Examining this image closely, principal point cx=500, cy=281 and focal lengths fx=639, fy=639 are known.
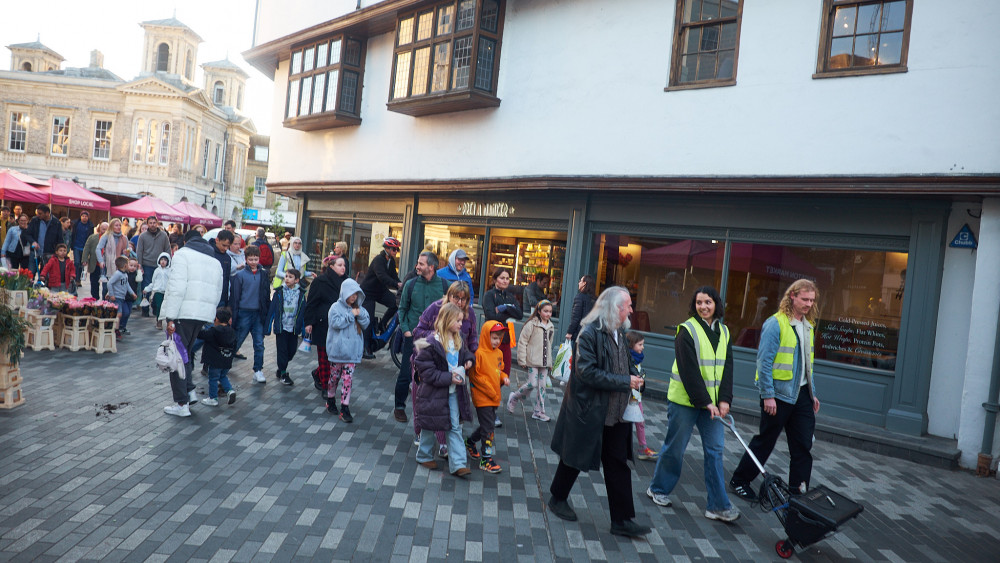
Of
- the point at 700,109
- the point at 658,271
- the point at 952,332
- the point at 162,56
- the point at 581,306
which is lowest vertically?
the point at 581,306

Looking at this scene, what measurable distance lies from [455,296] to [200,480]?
2642mm

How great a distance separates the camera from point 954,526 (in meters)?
5.70

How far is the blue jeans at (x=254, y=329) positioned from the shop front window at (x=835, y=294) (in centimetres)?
693

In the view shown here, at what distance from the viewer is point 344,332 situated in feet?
23.4

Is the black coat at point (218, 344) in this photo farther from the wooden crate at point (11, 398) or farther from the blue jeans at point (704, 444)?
the blue jeans at point (704, 444)

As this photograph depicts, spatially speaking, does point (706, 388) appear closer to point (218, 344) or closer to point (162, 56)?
point (218, 344)

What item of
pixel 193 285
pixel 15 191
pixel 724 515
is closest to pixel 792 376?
pixel 724 515

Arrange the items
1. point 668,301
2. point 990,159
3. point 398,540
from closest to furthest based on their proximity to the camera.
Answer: point 398,540
point 990,159
point 668,301

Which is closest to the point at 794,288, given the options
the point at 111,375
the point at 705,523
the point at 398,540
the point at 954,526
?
the point at 705,523

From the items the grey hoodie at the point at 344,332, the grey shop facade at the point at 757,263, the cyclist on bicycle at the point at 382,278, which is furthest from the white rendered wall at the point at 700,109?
the grey hoodie at the point at 344,332

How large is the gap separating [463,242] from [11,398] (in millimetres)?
8754

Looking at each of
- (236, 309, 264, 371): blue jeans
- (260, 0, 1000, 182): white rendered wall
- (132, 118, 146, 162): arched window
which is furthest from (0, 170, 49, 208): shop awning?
(132, 118, 146, 162): arched window

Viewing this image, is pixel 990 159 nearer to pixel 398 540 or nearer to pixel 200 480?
pixel 398 540

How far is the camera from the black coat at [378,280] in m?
9.33
